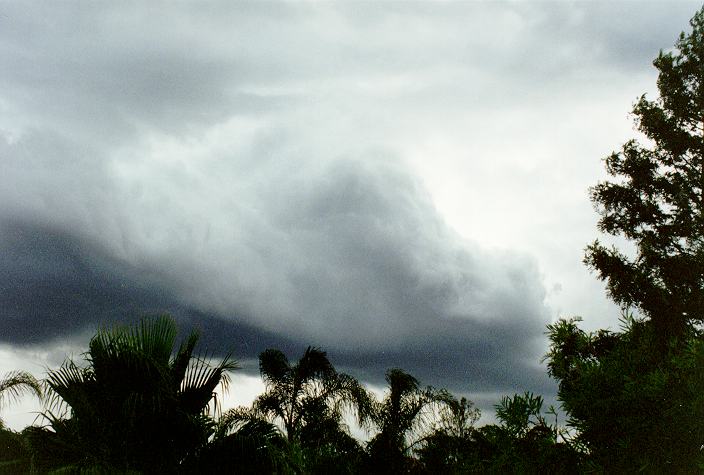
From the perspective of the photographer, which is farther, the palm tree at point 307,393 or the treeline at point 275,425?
the palm tree at point 307,393

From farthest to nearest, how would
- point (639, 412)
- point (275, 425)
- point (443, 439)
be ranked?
point (443, 439) < point (275, 425) < point (639, 412)

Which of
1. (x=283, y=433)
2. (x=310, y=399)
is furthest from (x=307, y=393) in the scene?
(x=283, y=433)

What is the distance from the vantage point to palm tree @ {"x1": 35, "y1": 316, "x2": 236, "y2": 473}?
7480 millimetres

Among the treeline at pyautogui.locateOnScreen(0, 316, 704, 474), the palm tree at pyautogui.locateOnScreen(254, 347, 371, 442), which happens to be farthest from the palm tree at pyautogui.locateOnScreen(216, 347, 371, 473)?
the treeline at pyautogui.locateOnScreen(0, 316, 704, 474)

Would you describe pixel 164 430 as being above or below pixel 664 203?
below

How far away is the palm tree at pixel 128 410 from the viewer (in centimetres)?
748

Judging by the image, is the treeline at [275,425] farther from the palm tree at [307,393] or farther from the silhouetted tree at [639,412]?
the palm tree at [307,393]

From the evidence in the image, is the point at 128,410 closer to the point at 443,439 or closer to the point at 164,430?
the point at 164,430

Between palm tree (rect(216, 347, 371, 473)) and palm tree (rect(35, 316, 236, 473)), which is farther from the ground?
palm tree (rect(216, 347, 371, 473))

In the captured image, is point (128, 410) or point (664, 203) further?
point (664, 203)

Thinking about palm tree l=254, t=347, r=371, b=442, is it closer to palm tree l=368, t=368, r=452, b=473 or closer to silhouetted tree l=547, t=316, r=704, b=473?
palm tree l=368, t=368, r=452, b=473

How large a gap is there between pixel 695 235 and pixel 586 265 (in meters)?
2.80

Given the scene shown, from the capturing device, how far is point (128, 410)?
7.48 metres

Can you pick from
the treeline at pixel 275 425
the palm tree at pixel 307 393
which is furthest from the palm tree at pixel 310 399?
the treeline at pixel 275 425
